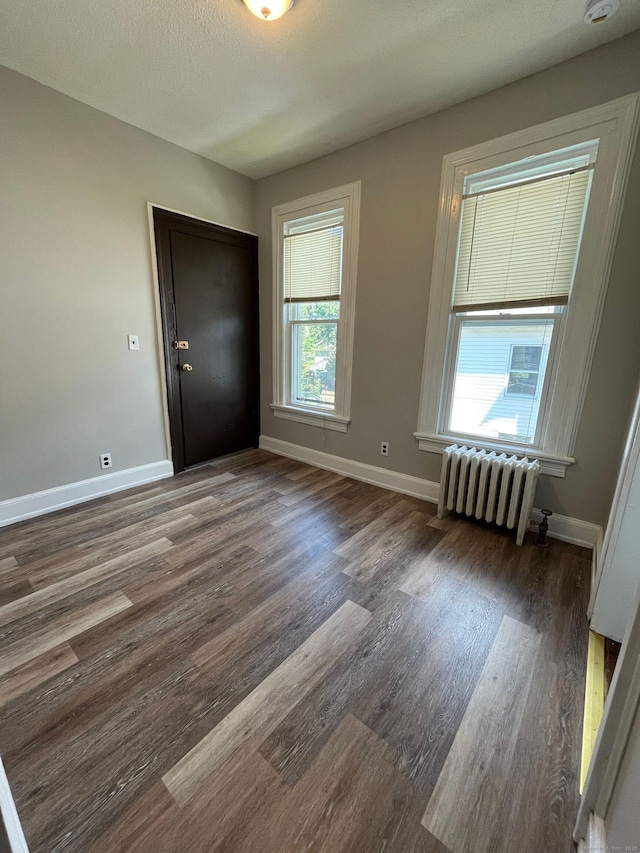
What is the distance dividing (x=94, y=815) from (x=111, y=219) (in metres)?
3.25

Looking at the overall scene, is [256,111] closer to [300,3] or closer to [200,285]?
[300,3]

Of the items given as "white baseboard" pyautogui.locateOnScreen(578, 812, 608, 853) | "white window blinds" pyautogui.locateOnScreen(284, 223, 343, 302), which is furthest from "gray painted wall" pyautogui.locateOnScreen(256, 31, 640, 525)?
"white baseboard" pyautogui.locateOnScreen(578, 812, 608, 853)

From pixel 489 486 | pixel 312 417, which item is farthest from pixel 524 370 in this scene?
pixel 312 417

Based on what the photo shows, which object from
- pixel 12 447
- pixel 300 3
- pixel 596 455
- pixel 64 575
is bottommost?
pixel 64 575

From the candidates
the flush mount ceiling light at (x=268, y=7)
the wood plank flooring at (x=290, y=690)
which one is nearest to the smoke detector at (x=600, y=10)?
the flush mount ceiling light at (x=268, y=7)

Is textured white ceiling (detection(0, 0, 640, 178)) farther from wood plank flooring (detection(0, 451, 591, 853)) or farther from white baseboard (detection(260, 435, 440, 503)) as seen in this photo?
wood plank flooring (detection(0, 451, 591, 853))

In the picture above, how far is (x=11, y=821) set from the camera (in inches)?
31.7

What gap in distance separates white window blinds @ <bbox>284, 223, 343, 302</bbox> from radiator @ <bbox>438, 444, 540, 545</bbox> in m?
1.80

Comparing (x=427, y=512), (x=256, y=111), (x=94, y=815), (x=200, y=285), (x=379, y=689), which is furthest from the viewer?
(x=200, y=285)

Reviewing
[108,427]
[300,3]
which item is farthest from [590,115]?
[108,427]

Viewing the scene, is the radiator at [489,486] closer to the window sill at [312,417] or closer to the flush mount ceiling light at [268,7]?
the window sill at [312,417]

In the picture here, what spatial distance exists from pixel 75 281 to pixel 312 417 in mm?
2179

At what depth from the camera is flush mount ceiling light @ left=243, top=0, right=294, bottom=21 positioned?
1540 millimetres

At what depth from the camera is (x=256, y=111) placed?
7.68 feet
